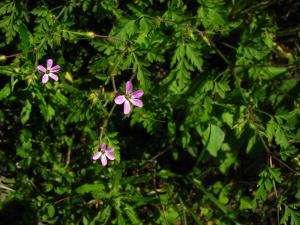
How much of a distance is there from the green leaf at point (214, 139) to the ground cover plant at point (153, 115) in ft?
0.04

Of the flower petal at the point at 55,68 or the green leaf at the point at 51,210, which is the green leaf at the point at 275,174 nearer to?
the flower petal at the point at 55,68

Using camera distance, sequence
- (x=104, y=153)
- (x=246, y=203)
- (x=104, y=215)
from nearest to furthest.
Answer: (x=104, y=153) < (x=104, y=215) < (x=246, y=203)

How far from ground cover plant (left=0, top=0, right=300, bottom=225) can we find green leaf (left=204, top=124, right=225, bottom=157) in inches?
0.4

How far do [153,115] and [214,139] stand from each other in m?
0.80

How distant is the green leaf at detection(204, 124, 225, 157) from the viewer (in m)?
3.92

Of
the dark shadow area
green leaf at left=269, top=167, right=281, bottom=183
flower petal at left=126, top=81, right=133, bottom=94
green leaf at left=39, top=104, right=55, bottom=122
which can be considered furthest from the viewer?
the dark shadow area

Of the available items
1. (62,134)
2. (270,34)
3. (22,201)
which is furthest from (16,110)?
(270,34)

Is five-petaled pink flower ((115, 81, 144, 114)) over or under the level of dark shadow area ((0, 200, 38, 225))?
over

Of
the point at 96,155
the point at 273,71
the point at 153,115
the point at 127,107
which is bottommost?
the point at 96,155

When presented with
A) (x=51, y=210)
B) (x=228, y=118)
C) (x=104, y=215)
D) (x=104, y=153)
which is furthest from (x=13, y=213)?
(x=228, y=118)

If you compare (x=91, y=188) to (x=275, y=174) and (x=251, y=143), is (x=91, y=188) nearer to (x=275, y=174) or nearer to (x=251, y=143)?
(x=275, y=174)

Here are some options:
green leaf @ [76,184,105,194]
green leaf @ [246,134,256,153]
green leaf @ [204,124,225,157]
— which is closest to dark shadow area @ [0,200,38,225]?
green leaf @ [76,184,105,194]

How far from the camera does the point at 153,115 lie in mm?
3518

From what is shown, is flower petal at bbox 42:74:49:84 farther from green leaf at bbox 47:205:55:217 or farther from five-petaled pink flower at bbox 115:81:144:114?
green leaf at bbox 47:205:55:217
